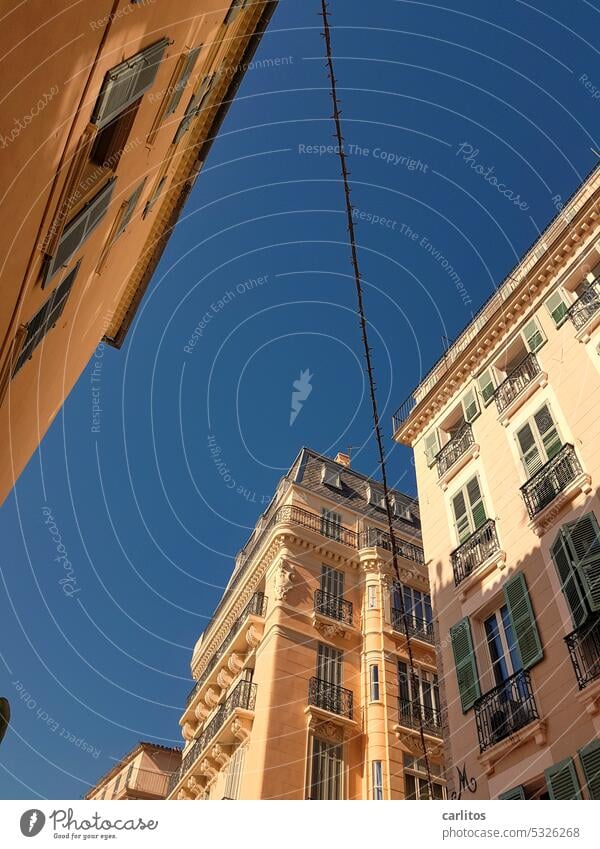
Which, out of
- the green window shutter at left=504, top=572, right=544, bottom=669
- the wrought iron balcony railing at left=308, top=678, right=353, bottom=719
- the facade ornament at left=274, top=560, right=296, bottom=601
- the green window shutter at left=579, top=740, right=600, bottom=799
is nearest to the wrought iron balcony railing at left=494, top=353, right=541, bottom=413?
the green window shutter at left=504, top=572, right=544, bottom=669

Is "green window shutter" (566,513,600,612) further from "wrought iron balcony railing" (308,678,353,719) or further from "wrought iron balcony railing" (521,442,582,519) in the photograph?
"wrought iron balcony railing" (308,678,353,719)

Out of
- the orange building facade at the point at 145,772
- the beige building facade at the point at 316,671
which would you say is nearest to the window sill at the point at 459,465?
the beige building facade at the point at 316,671

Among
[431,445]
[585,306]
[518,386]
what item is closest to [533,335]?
[518,386]

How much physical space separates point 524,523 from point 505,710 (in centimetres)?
364

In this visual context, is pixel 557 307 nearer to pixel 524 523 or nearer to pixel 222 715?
pixel 524 523

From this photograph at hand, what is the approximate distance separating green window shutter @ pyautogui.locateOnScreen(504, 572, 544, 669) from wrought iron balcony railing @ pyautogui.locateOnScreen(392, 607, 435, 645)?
1304 centimetres

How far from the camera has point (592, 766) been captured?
8.94 metres

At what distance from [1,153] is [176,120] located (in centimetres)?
1046

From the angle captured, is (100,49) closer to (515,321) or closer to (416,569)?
(515,321)

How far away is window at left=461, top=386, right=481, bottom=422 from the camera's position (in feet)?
53.7

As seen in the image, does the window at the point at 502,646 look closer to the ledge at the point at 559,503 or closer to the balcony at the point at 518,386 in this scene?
the ledge at the point at 559,503

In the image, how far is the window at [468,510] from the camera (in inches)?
571
